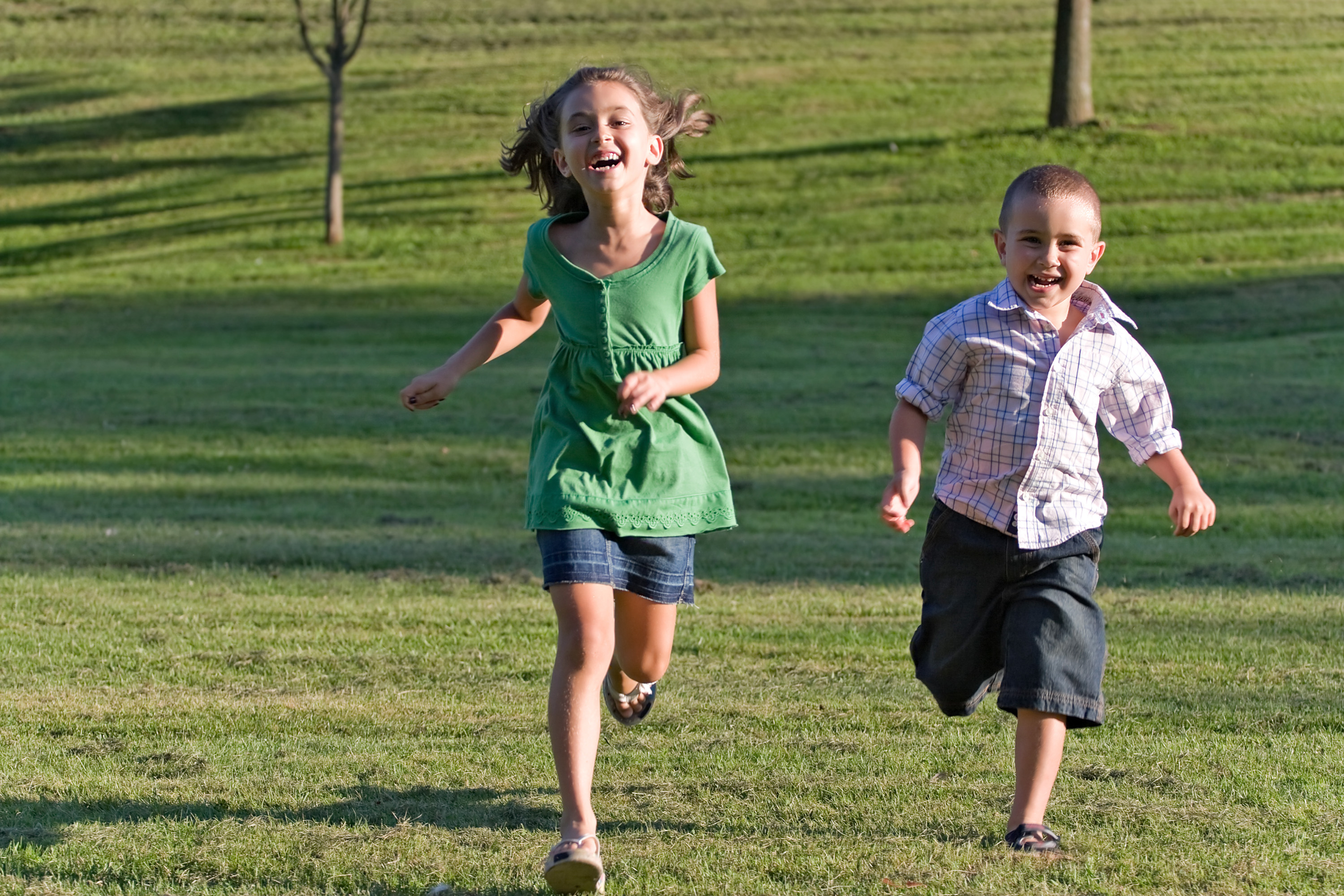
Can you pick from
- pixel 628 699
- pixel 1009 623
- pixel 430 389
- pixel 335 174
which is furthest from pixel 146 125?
pixel 1009 623

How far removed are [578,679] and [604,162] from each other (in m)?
1.40

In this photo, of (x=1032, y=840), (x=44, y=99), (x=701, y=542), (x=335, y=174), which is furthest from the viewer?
(x=44, y=99)

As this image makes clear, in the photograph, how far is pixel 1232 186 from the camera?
28016 mm

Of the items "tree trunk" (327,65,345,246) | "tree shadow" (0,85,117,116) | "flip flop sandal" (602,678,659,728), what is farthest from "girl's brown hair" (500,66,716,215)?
"tree shadow" (0,85,117,116)

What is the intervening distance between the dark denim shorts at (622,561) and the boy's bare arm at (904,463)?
59 centimetres

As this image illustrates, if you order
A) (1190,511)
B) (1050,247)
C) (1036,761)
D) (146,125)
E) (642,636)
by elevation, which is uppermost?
(146,125)

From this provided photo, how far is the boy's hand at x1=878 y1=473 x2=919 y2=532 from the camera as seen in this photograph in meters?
3.86

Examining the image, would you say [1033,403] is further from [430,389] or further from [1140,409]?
[430,389]

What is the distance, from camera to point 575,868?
360cm

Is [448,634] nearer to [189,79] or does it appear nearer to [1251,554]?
[1251,554]

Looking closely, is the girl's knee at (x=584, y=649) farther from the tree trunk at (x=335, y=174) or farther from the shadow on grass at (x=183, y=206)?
the shadow on grass at (x=183, y=206)

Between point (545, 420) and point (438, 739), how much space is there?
151 centimetres

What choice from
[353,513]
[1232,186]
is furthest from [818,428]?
[1232,186]

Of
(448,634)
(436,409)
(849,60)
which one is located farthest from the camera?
(849,60)
